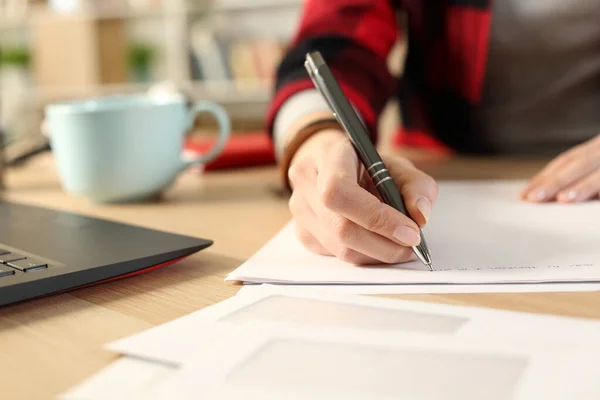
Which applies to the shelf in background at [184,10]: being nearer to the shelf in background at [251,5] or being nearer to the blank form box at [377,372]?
the shelf in background at [251,5]

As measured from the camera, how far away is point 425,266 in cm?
39

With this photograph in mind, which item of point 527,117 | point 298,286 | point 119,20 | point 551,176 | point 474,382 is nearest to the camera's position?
point 474,382

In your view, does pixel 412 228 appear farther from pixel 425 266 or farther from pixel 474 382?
pixel 474 382

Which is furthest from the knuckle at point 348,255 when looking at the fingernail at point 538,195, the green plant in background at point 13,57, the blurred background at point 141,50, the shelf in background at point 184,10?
the green plant in background at point 13,57

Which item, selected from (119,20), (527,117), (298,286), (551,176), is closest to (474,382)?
(298,286)

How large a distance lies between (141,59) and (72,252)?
2.52 m

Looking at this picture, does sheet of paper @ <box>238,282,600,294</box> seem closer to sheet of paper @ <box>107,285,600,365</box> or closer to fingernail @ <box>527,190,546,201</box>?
sheet of paper @ <box>107,285,600,365</box>

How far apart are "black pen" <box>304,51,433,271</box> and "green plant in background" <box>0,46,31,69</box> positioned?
2.83 metres

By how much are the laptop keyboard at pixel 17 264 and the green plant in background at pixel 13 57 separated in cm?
286

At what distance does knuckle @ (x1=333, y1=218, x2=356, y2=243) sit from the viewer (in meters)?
0.39

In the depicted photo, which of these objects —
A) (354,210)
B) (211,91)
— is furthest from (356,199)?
(211,91)

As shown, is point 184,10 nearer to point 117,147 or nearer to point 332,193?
point 117,147

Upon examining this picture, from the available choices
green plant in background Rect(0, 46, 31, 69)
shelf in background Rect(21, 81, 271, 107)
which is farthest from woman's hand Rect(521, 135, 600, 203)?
green plant in background Rect(0, 46, 31, 69)

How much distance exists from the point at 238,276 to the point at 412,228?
11 centimetres
